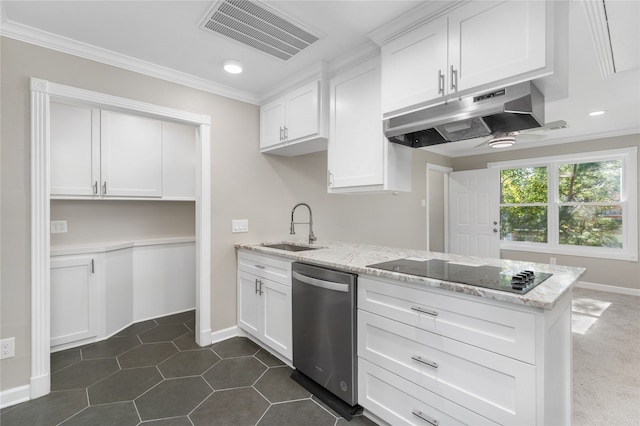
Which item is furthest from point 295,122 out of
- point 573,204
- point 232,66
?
point 573,204

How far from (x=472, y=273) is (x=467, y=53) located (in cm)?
115

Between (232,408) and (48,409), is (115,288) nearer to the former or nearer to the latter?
(48,409)

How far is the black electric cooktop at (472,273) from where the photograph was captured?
4.05 ft

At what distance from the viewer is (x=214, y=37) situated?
2062 mm

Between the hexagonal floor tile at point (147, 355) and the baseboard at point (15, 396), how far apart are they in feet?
1.79

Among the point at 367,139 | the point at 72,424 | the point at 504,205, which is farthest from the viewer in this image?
the point at 504,205

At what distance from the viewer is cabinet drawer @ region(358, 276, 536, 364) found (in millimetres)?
1129

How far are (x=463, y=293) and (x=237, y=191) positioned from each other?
7.51ft

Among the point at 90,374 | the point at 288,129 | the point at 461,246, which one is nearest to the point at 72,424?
the point at 90,374

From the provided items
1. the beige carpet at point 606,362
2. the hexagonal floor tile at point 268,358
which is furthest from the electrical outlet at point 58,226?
the beige carpet at point 606,362

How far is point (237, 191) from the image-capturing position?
9.70ft

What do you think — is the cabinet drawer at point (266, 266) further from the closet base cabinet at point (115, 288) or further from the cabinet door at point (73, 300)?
the cabinet door at point (73, 300)

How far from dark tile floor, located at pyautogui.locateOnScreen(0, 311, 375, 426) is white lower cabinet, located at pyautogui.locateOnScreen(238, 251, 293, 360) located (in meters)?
0.19

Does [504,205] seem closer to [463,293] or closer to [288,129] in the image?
[288,129]
